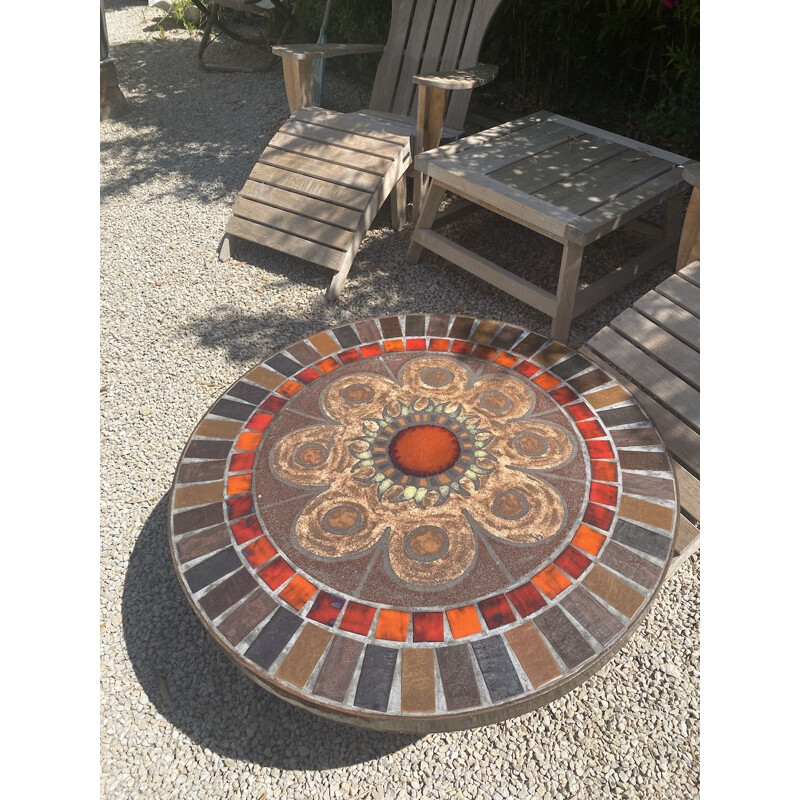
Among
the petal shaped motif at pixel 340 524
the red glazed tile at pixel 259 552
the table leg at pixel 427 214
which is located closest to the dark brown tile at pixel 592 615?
the petal shaped motif at pixel 340 524

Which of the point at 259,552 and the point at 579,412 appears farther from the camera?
the point at 579,412

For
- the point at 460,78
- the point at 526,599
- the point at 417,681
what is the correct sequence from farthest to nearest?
1. the point at 460,78
2. the point at 526,599
3. the point at 417,681

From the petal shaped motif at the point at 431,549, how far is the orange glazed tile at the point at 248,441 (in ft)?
1.61

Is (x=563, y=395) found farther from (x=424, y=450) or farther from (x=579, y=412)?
(x=424, y=450)

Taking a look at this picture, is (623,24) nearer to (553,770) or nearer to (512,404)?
(512,404)

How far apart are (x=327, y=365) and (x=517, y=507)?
77cm

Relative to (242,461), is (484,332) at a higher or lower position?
higher

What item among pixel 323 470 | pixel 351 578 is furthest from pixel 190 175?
pixel 351 578

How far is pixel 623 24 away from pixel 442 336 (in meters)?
2.72

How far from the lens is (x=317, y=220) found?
314 centimetres

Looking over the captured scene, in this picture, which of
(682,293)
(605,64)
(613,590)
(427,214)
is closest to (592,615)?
(613,590)

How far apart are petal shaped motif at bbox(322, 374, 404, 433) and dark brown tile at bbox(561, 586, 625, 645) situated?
725 millimetres

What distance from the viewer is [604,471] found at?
1.67 m

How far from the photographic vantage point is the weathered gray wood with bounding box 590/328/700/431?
6.29 feet
